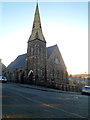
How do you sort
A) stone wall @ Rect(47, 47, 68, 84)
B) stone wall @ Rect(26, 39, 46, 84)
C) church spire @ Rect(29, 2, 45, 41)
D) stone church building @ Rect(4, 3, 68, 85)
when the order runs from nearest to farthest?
1. stone wall @ Rect(26, 39, 46, 84)
2. stone church building @ Rect(4, 3, 68, 85)
3. church spire @ Rect(29, 2, 45, 41)
4. stone wall @ Rect(47, 47, 68, 84)

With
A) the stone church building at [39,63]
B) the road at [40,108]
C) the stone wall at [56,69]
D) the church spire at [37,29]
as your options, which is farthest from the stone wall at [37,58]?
the road at [40,108]

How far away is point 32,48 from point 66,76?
17.6 meters

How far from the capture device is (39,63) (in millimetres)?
38781

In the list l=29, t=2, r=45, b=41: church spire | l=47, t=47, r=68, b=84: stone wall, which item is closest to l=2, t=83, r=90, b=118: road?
l=47, t=47, r=68, b=84: stone wall

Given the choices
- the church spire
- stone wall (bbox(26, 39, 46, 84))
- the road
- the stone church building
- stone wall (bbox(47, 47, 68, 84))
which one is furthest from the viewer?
stone wall (bbox(47, 47, 68, 84))

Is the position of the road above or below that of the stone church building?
below

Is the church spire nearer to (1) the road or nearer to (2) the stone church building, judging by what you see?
(2) the stone church building

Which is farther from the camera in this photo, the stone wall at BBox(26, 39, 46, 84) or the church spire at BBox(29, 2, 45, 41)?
the church spire at BBox(29, 2, 45, 41)

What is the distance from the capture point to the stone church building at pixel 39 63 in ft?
126

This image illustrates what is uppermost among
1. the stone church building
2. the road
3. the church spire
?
the church spire

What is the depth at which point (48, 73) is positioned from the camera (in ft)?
136

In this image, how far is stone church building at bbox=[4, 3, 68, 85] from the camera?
38425 millimetres

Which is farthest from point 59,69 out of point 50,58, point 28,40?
point 28,40

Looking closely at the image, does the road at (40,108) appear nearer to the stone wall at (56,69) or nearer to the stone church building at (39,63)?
the stone church building at (39,63)
